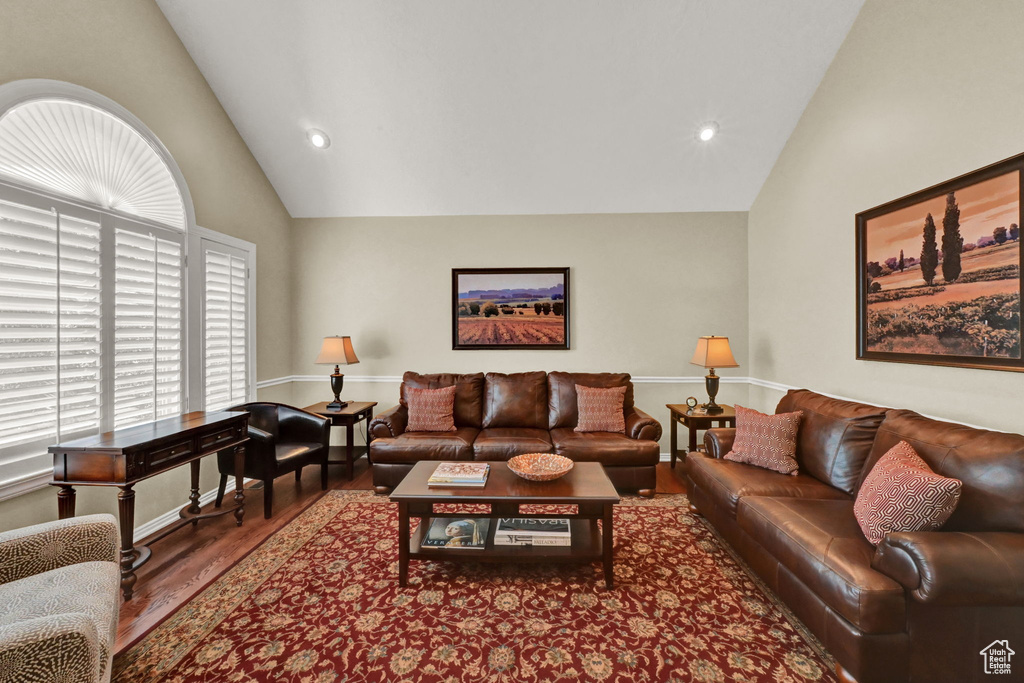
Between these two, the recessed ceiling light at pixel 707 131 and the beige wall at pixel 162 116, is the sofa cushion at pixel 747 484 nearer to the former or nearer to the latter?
the recessed ceiling light at pixel 707 131

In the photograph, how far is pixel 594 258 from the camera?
4520 millimetres

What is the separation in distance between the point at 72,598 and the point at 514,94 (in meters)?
3.92

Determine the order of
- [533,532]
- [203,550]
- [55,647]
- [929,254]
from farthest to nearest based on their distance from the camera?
[203,550] → [929,254] → [533,532] → [55,647]

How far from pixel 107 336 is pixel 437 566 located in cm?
248

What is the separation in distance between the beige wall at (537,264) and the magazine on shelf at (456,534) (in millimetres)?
2266

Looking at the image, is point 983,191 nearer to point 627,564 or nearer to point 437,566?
point 627,564

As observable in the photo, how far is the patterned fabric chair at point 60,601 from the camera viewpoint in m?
1.10

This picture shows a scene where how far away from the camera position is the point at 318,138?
3771 millimetres

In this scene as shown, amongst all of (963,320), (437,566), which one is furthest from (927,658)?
(437,566)

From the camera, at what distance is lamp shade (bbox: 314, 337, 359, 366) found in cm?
410

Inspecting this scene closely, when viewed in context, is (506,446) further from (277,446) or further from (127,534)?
(127,534)

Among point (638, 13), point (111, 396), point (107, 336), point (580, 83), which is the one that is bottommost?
point (111, 396)

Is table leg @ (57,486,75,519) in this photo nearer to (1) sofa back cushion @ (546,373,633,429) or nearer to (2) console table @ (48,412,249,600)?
(2) console table @ (48,412,249,600)

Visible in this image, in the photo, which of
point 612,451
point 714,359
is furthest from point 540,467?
point 714,359
